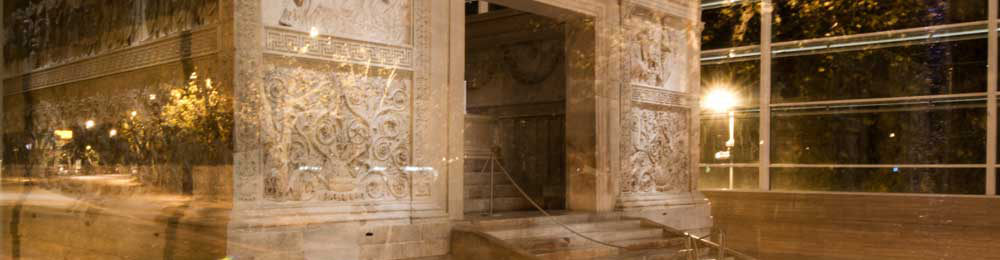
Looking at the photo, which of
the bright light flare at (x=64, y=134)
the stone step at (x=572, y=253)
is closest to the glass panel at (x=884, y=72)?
the stone step at (x=572, y=253)

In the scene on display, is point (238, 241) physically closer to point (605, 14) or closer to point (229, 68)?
point (229, 68)

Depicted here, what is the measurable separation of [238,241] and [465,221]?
263cm

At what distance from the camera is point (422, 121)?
848cm

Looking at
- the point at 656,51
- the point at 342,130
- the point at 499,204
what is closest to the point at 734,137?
the point at 656,51

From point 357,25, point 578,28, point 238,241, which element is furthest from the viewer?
point 578,28

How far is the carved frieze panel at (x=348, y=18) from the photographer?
24.1ft

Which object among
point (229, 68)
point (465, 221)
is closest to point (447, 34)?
point (465, 221)

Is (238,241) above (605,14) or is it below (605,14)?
below

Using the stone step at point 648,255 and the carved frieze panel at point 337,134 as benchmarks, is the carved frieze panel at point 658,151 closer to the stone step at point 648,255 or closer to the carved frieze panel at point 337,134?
the stone step at point 648,255

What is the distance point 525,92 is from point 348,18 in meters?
5.53

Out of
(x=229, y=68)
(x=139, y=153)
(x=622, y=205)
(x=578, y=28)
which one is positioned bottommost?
A: (x=622, y=205)

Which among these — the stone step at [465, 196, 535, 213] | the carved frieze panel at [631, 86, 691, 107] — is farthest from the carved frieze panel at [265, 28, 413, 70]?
the carved frieze panel at [631, 86, 691, 107]

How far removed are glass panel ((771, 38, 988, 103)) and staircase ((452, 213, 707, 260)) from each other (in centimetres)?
606

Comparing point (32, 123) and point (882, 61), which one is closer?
point (32, 123)
